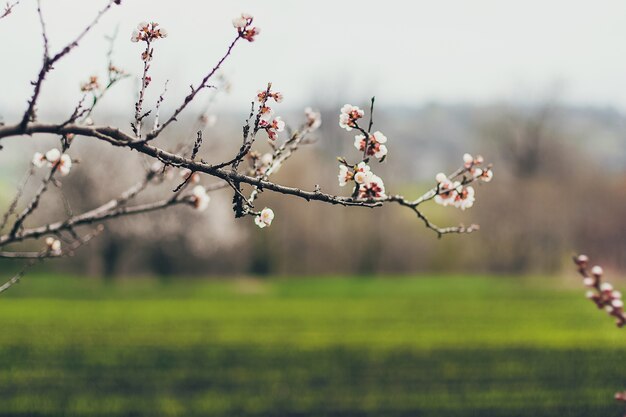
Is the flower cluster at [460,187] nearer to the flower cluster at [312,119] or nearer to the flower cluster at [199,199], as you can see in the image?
the flower cluster at [312,119]

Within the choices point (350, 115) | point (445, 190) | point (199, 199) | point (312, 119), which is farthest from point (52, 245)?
point (445, 190)

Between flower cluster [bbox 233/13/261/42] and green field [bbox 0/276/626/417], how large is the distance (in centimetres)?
784

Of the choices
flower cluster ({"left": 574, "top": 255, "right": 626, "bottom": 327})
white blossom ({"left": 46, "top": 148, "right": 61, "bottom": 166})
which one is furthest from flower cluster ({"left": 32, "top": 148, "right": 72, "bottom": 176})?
flower cluster ({"left": 574, "top": 255, "right": 626, "bottom": 327})

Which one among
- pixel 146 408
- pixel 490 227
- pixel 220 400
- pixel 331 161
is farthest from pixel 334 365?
pixel 331 161

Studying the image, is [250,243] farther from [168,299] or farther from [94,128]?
[94,128]

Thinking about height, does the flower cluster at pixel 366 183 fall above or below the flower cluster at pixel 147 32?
below

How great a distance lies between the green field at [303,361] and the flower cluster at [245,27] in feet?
25.7

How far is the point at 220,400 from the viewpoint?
9953 mm

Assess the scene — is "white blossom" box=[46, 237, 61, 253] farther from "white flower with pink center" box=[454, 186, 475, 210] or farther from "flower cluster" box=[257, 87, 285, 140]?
"white flower with pink center" box=[454, 186, 475, 210]

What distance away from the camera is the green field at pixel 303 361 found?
10.0 m

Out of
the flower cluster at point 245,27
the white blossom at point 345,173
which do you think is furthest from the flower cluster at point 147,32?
the white blossom at point 345,173

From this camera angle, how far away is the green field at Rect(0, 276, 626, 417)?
1000cm

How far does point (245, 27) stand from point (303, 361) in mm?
10669

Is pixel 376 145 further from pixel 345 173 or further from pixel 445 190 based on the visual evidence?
pixel 445 190
